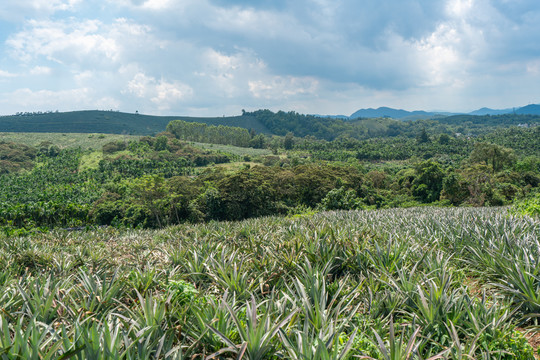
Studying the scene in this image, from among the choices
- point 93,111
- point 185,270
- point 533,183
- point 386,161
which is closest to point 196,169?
point 386,161

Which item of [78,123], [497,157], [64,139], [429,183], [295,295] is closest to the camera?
[295,295]

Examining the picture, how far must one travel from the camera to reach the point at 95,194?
53.8 meters

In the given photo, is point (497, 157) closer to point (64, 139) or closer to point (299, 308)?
point (299, 308)

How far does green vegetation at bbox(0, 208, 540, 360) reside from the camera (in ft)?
7.19

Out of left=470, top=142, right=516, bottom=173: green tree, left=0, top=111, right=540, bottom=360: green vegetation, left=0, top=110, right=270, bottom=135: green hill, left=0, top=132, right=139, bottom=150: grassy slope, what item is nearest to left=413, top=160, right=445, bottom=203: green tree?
left=470, top=142, right=516, bottom=173: green tree

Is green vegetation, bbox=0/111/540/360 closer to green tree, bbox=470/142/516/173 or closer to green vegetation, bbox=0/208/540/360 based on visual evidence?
green vegetation, bbox=0/208/540/360

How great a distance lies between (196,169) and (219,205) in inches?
1865

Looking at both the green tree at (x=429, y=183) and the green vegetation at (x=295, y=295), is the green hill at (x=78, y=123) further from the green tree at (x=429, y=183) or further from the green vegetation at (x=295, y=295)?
the green vegetation at (x=295, y=295)

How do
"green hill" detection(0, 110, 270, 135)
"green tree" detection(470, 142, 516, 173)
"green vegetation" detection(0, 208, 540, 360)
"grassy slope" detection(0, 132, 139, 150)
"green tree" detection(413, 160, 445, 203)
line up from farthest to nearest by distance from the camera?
"green hill" detection(0, 110, 270, 135)
"grassy slope" detection(0, 132, 139, 150)
"green tree" detection(470, 142, 516, 173)
"green tree" detection(413, 160, 445, 203)
"green vegetation" detection(0, 208, 540, 360)

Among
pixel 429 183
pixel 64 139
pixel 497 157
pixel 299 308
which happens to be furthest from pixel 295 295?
pixel 64 139

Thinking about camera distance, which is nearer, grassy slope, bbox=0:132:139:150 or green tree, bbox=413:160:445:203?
green tree, bbox=413:160:445:203

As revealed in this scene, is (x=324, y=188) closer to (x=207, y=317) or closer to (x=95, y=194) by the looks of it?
(x=207, y=317)

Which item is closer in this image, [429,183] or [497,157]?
[429,183]

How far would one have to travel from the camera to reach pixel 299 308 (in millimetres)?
2551
